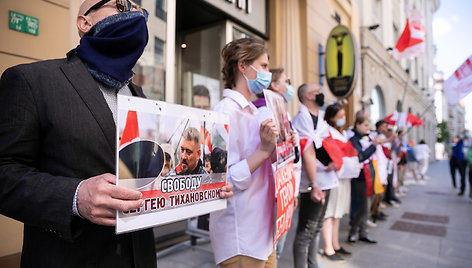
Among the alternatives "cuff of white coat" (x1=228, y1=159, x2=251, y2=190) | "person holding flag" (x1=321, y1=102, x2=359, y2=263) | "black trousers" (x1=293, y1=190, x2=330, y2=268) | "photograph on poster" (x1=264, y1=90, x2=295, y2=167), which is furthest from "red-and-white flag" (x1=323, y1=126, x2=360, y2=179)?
"cuff of white coat" (x1=228, y1=159, x2=251, y2=190)

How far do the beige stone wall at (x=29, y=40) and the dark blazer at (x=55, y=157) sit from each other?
168 centimetres

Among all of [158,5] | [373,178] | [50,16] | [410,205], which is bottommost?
[410,205]

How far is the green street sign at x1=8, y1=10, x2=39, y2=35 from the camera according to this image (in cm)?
227

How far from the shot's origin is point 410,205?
728cm

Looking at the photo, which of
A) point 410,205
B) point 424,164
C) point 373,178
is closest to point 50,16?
point 373,178

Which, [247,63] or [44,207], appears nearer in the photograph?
[44,207]

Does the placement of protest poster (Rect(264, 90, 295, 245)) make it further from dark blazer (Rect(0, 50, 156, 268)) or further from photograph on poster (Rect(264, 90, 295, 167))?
dark blazer (Rect(0, 50, 156, 268))

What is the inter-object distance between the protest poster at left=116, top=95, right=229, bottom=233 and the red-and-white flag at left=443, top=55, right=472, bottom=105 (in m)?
4.34

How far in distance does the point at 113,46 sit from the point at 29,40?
2.02 m

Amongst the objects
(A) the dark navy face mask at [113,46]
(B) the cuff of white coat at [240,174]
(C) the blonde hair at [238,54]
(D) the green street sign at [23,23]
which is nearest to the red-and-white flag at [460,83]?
(C) the blonde hair at [238,54]

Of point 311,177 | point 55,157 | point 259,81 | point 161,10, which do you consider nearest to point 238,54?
point 259,81

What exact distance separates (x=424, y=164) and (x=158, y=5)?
13.4 metres

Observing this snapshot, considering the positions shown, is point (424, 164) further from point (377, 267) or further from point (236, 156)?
point (236, 156)

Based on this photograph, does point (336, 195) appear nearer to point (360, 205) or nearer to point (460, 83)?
point (360, 205)
